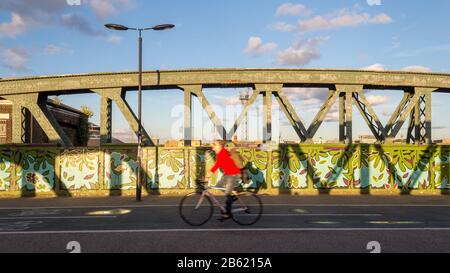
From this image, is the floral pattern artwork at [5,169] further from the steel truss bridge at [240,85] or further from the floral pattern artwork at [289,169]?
the floral pattern artwork at [289,169]

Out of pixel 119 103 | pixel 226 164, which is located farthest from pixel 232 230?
pixel 119 103

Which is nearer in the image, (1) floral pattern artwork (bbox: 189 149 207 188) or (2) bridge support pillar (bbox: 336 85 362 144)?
(1) floral pattern artwork (bbox: 189 149 207 188)

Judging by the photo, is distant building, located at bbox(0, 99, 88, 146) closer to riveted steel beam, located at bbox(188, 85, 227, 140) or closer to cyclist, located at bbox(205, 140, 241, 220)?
riveted steel beam, located at bbox(188, 85, 227, 140)

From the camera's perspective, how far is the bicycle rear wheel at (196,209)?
852cm

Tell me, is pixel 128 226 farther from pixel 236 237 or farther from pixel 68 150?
pixel 68 150

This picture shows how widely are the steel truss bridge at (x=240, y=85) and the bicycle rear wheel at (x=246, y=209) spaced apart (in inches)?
438

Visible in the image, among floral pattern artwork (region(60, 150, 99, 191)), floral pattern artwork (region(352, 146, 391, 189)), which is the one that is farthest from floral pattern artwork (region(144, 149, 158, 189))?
floral pattern artwork (region(352, 146, 391, 189))

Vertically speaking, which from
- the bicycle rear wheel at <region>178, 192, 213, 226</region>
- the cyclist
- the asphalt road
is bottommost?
the asphalt road

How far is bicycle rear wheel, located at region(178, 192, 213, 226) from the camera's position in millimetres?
8516

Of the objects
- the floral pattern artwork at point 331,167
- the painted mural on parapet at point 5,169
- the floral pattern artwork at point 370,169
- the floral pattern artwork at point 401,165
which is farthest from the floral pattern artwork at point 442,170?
the painted mural on parapet at point 5,169

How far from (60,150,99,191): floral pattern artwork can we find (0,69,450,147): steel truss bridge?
4.07m

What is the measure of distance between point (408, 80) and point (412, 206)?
11.5m

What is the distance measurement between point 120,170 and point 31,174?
3.97 meters
